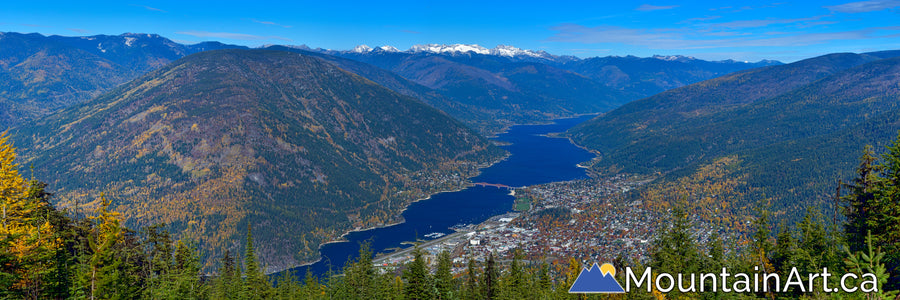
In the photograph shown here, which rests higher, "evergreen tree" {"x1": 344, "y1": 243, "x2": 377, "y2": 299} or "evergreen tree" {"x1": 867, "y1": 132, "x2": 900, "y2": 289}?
"evergreen tree" {"x1": 867, "y1": 132, "x2": 900, "y2": 289}

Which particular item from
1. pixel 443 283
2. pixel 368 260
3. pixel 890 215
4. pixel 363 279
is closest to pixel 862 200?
pixel 890 215

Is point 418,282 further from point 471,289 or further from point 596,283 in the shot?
point 596,283

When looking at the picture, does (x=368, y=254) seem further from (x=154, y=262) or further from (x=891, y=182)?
(x=891, y=182)

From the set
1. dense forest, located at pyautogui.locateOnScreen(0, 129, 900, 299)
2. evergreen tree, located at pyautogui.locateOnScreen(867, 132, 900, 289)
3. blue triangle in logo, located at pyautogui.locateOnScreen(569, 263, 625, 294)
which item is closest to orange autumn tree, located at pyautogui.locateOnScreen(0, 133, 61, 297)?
dense forest, located at pyautogui.locateOnScreen(0, 129, 900, 299)

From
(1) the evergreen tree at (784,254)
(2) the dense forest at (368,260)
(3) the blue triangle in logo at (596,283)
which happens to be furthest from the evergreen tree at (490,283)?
(1) the evergreen tree at (784,254)

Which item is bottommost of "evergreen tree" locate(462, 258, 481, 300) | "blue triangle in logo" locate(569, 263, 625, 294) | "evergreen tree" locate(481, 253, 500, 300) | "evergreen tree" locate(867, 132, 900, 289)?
"evergreen tree" locate(462, 258, 481, 300)

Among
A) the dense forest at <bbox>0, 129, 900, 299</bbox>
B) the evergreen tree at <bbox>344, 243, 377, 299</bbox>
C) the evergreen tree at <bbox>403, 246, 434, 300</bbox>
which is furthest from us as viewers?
the evergreen tree at <bbox>344, 243, 377, 299</bbox>

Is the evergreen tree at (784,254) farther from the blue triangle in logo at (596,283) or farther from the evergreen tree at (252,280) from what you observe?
the evergreen tree at (252,280)

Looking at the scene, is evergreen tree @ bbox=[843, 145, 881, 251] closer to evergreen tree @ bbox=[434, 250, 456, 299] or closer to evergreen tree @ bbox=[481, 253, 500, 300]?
evergreen tree @ bbox=[481, 253, 500, 300]

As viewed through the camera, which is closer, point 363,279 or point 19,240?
point 19,240

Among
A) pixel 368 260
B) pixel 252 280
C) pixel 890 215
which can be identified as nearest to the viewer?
pixel 890 215
